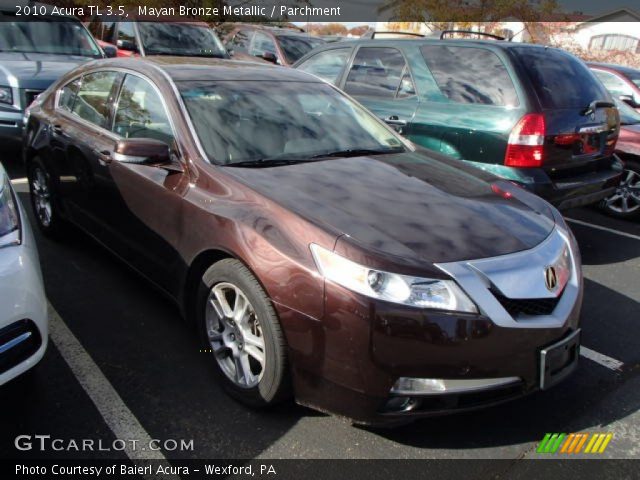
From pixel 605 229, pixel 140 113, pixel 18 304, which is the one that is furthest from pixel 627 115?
pixel 18 304

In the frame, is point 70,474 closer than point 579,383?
Yes

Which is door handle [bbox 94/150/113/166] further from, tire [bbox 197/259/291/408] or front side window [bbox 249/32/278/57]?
front side window [bbox 249/32/278/57]

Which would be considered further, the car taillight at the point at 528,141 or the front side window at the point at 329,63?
the front side window at the point at 329,63

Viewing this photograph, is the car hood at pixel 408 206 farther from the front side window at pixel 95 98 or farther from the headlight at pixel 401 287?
the front side window at pixel 95 98

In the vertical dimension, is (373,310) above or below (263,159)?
below

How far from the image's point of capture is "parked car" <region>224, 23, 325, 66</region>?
10766 millimetres

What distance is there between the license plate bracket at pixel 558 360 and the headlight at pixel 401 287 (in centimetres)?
43

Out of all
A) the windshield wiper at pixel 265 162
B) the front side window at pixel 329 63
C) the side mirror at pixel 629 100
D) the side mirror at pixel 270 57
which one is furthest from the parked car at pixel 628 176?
the side mirror at pixel 270 57

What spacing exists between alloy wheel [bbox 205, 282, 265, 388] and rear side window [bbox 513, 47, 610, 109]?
3.03m

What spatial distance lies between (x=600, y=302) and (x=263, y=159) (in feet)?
8.77

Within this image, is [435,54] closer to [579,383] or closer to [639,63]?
[579,383]

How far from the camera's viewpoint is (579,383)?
3.01m

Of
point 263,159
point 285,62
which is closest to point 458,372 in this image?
point 263,159

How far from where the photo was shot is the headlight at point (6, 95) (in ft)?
20.4
